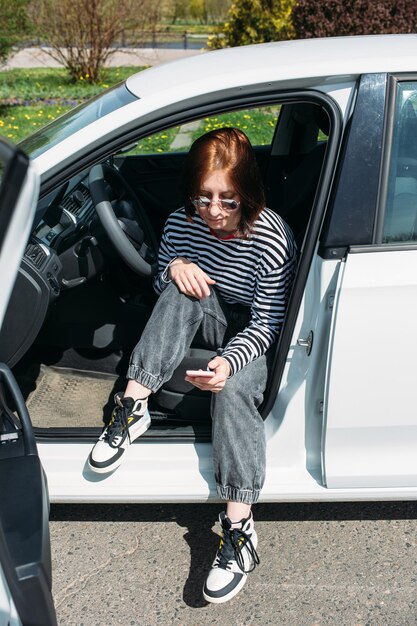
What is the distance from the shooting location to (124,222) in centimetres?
274

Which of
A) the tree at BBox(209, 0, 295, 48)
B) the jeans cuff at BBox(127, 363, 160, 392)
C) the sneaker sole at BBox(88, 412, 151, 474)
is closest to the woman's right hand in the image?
the jeans cuff at BBox(127, 363, 160, 392)

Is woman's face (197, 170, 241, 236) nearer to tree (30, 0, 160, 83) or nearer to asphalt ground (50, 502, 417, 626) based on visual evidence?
asphalt ground (50, 502, 417, 626)

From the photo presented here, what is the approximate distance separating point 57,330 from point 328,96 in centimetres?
157

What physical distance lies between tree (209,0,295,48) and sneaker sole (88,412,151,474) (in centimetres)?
953

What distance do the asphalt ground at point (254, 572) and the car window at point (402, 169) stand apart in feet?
3.32

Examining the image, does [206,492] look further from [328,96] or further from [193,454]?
[328,96]

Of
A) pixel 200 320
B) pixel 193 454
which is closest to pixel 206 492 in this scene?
pixel 193 454

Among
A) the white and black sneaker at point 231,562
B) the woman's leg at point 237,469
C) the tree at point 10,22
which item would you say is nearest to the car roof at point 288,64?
the woman's leg at point 237,469

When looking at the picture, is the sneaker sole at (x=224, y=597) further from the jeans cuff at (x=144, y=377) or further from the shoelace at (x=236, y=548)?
the jeans cuff at (x=144, y=377)

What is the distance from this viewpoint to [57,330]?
10.1 ft

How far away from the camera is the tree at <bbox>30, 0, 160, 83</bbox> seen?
10.8 metres

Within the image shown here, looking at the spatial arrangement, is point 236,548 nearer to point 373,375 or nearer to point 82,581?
point 82,581

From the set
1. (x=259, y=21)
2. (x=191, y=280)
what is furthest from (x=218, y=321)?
(x=259, y=21)

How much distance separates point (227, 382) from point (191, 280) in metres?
0.35
